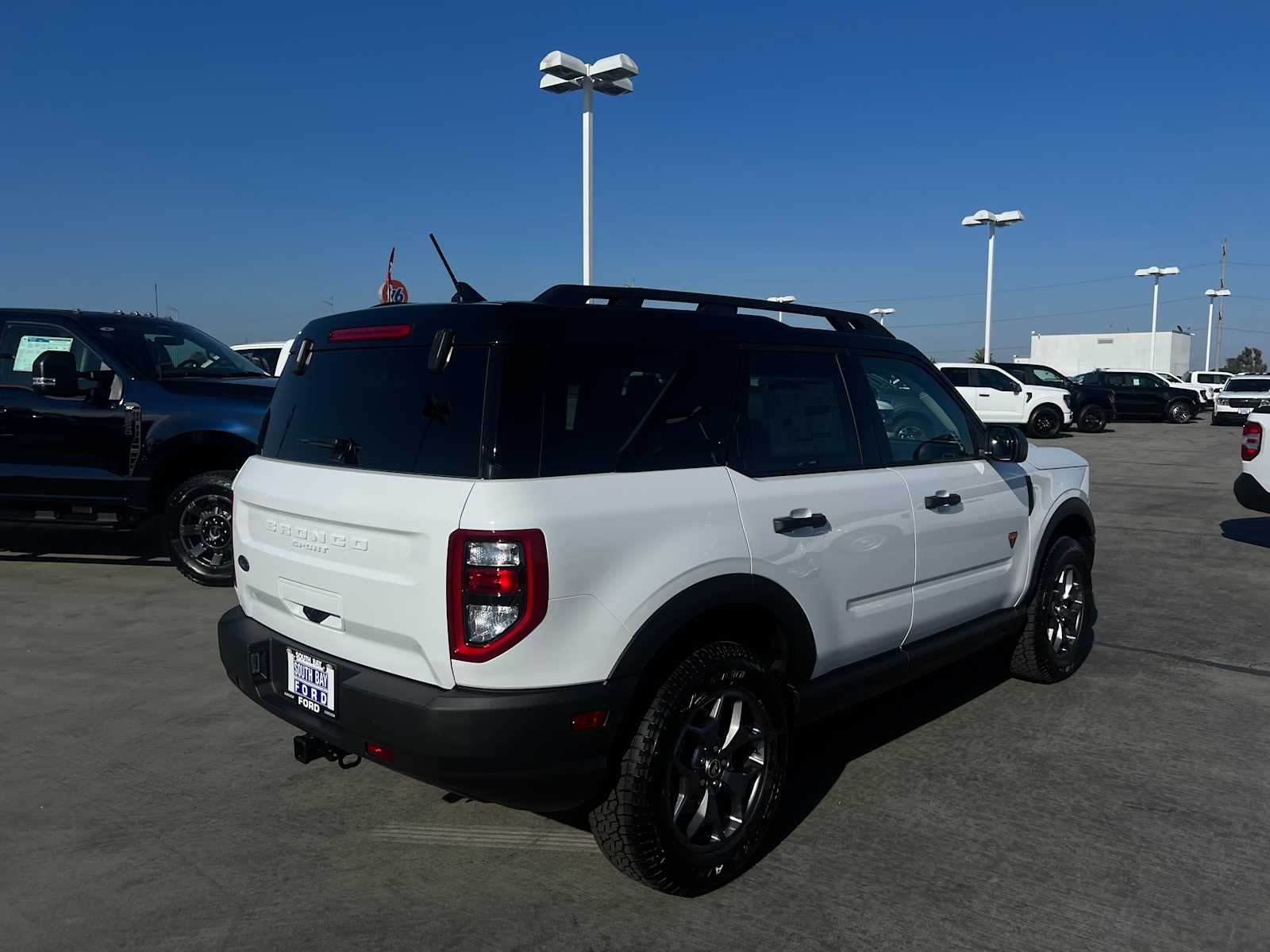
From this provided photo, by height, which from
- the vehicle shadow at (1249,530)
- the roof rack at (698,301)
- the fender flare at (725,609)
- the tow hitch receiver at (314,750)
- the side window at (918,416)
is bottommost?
the vehicle shadow at (1249,530)

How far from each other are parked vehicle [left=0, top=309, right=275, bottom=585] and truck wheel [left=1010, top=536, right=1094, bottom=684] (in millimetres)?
5538

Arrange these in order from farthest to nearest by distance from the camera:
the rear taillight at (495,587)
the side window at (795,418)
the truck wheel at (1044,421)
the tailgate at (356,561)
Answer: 1. the truck wheel at (1044,421)
2. the side window at (795,418)
3. the tailgate at (356,561)
4. the rear taillight at (495,587)

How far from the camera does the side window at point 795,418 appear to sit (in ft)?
11.2

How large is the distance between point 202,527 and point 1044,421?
21.9 meters

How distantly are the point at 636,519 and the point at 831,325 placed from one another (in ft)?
5.64

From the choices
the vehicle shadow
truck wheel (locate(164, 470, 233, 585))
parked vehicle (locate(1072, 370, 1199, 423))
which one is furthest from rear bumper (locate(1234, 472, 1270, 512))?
parked vehicle (locate(1072, 370, 1199, 423))

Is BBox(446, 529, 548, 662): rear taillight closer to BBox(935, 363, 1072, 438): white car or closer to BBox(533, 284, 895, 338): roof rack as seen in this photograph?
BBox(533, 284, 895, 338): roof rack

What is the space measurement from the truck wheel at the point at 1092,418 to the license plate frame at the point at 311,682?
90.2 ft

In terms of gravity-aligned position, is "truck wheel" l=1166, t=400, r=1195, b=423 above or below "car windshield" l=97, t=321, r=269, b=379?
below

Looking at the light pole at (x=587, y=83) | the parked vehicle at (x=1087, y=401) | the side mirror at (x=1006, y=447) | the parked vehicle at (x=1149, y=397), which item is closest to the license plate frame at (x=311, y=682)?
the side mirror at (x=1006, y=447)

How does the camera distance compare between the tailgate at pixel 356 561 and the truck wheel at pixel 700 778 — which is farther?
the truck wheel at pixel 700 778

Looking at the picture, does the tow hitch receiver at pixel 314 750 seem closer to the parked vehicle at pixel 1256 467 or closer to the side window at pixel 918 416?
the side window at pixel 918 416

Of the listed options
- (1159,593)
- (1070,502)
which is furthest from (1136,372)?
(1070,502)

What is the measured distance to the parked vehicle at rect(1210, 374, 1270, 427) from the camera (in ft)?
91.7
